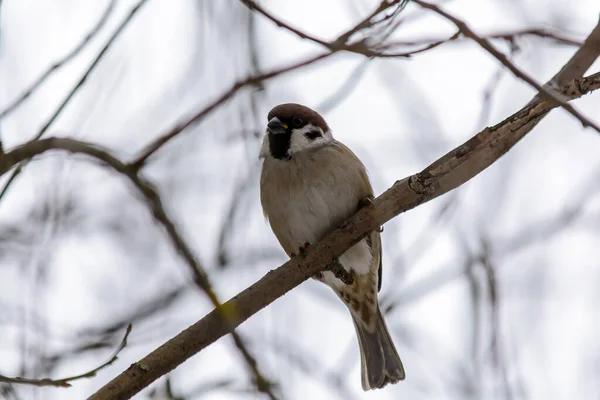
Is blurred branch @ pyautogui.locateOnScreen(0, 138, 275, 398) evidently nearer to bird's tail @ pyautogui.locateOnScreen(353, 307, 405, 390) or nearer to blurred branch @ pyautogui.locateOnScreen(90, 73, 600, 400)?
blurred branch @ pyautogui.locateOnScreen(90, 73, 600, 400)

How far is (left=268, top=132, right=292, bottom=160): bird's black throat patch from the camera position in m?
4.14

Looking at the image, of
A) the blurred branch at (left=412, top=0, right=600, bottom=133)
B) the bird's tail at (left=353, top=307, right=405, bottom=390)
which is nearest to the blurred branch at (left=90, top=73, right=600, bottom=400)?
the blurred branch at (left=412, top=0, right=600, bottom=133)

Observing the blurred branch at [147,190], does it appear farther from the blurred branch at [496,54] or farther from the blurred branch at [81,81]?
the blurred branch at [496,54]

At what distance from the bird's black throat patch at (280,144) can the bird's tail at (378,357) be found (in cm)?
114

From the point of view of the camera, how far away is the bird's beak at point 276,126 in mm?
4230

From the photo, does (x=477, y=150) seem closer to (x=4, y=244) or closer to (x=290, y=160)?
(x=290, y=160)

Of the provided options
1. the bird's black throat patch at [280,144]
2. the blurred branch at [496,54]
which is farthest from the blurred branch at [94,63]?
the bird's black throat patch at [280,144]

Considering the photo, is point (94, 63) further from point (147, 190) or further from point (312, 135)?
point (312, 135)

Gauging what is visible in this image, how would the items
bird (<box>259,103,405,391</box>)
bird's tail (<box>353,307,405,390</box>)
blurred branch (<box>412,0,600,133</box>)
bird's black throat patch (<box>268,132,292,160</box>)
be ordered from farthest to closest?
bird's tail (<box>353,307,405,390</box>), bird's black throat patch (<box>268,132,292,160</box>), bird (<box>259,103,405,391</box>), blurred branch (<box>412,0,600,133</box>)

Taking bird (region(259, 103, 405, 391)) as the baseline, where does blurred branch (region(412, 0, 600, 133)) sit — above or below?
below

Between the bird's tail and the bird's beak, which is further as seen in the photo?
the bird's tail

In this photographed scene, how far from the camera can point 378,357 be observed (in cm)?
453

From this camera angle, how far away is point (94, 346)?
282 cm

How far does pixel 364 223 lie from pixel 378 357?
164 cm
